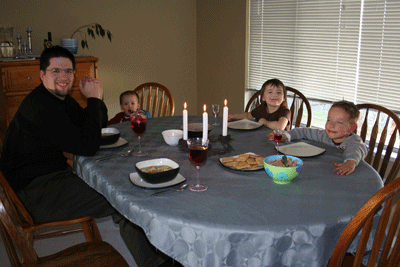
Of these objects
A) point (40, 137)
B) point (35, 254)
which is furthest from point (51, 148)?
point (35, 254)

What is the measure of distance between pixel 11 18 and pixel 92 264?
328 cm

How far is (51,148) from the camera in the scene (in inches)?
78.1

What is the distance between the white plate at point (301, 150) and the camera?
1.84 meters

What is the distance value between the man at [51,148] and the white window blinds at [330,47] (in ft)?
6.54

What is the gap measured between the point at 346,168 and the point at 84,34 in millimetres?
3496

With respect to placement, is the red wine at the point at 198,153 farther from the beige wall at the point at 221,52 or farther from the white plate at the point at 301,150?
the beige wall at the point at 221,52

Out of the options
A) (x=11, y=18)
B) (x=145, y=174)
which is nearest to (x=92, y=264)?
(x=145, y=174)

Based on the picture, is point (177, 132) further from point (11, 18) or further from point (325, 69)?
point (11, 18)

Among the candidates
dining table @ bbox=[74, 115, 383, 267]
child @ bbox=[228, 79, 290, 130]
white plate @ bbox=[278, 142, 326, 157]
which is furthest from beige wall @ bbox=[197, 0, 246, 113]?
dining table @ bbox=[74, 115, 383, 267]

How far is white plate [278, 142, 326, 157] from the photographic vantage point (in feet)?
6.05

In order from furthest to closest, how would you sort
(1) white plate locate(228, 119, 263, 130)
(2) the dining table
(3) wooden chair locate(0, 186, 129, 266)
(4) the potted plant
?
1. (4) the potted plant
2. (1) white plate locate(228, 119, 263, 130)
3. (3) wooden chair locate(0, 186, 129, 266)
4. (2) the dining table

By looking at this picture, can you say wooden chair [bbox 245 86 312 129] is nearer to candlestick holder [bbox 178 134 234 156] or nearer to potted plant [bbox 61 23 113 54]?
candlestick holder [bbox 178 134 234 156]

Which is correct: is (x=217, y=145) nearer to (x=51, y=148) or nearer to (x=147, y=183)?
(x=147, y=183)

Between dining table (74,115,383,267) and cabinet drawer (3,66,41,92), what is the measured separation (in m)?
2.20
